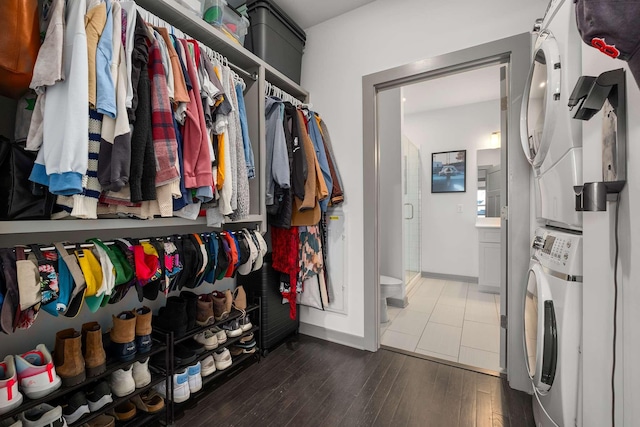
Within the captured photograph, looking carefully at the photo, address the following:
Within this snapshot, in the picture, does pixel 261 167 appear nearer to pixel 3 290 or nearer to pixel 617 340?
pixel 3 290

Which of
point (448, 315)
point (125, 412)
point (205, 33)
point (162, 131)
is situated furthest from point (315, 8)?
point (448, 315)

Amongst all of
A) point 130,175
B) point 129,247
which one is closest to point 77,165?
point 130,175

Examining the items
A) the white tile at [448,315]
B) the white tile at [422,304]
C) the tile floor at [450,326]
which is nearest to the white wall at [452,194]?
the tile floor at [450,326]

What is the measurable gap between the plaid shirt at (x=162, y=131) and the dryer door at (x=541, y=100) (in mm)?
1453

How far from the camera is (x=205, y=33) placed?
154 centimetres

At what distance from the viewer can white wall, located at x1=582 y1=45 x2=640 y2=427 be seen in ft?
2.00

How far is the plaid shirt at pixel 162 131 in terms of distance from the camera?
1.10 meters

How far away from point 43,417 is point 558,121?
2.13 metres

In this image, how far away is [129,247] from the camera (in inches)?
45.8

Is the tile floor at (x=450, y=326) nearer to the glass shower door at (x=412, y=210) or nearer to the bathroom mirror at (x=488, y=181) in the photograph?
the glass shower door at (x=412, y=210)

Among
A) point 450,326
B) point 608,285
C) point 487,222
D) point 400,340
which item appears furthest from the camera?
point 487,222

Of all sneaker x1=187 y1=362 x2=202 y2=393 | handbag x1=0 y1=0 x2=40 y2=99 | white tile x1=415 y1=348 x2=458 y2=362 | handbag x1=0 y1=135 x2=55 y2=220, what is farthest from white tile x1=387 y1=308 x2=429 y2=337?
handbag x1=0 y1=0 x2=40 y2=99

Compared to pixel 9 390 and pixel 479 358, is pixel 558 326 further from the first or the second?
pixel 9 390

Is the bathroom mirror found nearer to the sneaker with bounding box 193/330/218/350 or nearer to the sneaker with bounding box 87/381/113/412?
the sneaker with bounding box 193/330/218/350
